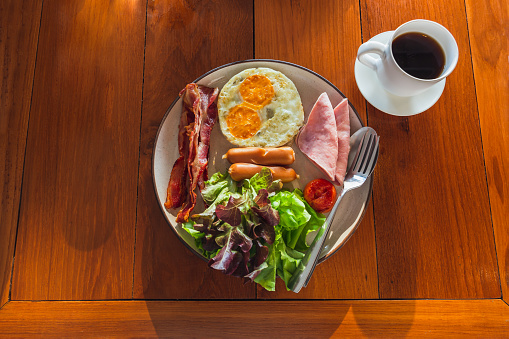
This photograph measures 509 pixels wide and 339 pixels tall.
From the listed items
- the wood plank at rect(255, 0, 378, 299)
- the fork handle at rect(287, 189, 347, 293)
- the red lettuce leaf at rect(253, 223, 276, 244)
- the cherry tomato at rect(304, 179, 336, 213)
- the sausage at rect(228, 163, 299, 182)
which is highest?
the wood plank at rect(255, 0, 378, 299)

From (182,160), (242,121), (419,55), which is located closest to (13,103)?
(182,160)

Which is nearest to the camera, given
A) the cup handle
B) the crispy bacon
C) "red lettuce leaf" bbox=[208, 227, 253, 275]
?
"red lettuce leaf" bbox=[208, 227, 253, 275]

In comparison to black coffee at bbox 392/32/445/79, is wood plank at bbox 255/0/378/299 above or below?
above

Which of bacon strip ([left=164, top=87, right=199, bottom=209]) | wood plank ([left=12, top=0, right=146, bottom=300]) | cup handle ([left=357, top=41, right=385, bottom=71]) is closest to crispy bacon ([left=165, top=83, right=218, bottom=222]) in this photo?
bacon strip ([left=164, top=87, right=199, bottom=209])

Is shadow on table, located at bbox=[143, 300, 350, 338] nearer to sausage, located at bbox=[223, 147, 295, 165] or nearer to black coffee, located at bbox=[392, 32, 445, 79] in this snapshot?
sausage, located at bbox=[223, 147, 295, 165]

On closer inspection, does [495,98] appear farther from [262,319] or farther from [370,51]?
[262,319]

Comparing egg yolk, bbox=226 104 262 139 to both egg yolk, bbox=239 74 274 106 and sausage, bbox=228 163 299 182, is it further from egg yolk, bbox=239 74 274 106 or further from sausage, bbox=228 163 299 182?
sausage, bbox=228 163 299 182

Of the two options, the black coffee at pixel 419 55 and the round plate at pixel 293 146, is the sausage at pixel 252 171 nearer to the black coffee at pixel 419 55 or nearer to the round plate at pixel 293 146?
the round plate at pixel 293 146

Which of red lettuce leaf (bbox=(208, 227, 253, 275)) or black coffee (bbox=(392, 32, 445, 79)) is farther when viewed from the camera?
black coffee (bbox=(392, 32, 445, 79))

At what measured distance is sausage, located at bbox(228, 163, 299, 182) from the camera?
141 cm

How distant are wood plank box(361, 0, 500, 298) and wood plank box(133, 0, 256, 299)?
60cm

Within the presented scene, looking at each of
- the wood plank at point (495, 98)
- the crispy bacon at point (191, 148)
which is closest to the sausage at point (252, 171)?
the crispy bacon at point (191, 148)

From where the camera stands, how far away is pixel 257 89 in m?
1.51

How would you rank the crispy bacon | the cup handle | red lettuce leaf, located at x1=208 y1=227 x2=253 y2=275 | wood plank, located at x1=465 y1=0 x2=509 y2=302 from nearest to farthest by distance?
1. red lettuce leaf, located at x1=208 y1=227 x2=253 y2=275
2. the cup handle
3. the crispy bacon
4. wood plank, located at x1=465 y1=0 x2=509 y2=302
